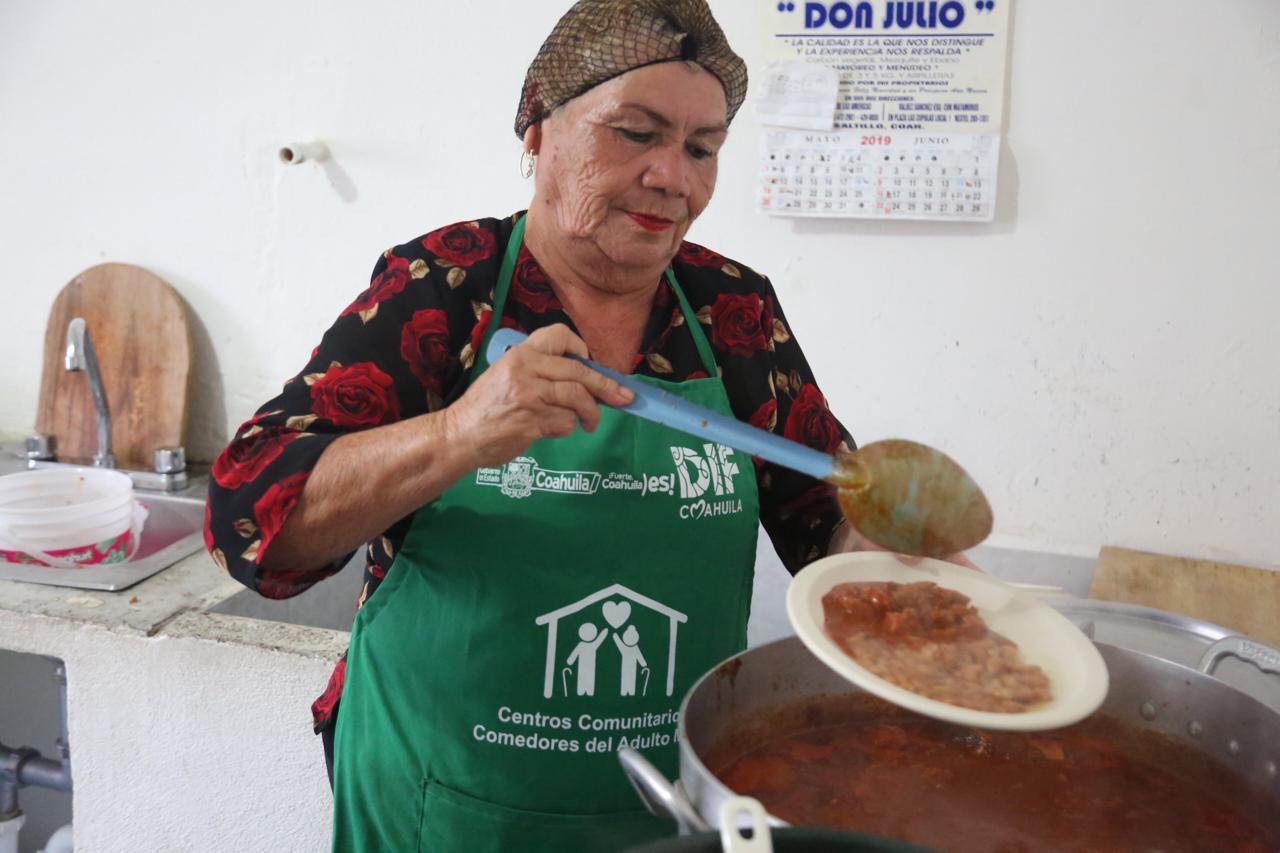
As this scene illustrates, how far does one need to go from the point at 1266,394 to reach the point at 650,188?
1489 mm

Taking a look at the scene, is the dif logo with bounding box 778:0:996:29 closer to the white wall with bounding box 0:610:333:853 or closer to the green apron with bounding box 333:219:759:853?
the green apron with bounding box 333:219:759:853

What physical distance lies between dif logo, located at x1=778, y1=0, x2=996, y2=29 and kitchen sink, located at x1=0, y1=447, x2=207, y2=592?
1560 mm

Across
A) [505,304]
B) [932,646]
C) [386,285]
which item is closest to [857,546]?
[932,646]

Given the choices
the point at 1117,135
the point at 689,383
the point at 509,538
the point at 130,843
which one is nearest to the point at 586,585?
the point at 509,538

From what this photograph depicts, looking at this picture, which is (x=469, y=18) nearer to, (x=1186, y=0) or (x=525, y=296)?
(x=525, y=296)

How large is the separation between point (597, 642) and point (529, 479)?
0.21 metres

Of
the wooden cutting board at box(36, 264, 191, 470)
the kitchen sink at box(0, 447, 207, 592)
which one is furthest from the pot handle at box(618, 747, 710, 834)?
the wooden cutting board at box(36, 264, 191, 470)

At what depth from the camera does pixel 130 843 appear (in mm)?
1944

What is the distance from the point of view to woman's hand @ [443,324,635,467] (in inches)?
40.3

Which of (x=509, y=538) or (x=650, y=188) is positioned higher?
(x=650, y=188)

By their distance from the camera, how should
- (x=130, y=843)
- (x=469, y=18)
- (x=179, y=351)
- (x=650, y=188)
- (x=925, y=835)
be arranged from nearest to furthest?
(x=925, y=835) → (x=650, y=188) → (x=130, y=843) → (x=469, y=18) → (x=179, y=351)

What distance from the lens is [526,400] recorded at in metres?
1.02

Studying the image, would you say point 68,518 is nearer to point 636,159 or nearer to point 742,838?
point 636,159

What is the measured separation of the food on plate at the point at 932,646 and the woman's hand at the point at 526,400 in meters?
0.31
